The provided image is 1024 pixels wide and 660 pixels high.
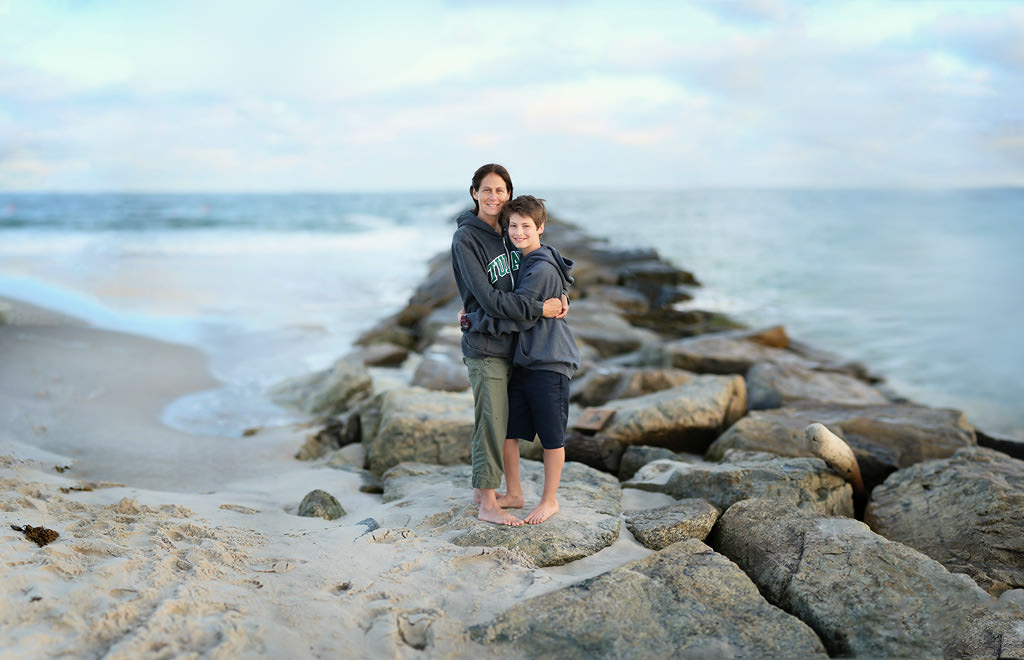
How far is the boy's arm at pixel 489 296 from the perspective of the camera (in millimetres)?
3139

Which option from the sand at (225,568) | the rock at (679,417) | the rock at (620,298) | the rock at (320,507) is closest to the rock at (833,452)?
the sand at (225,568)

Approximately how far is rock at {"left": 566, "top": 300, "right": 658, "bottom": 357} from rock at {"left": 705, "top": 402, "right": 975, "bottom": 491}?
2.97 meters

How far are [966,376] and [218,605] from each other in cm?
978

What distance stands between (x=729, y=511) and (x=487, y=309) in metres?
1.57

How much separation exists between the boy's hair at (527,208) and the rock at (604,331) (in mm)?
4529

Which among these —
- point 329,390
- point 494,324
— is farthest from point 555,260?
point 329,390

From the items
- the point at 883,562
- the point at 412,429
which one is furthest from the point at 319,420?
the point at 883,562

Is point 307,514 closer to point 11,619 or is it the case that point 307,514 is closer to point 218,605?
point 218,605

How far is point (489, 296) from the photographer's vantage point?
314 centimetres

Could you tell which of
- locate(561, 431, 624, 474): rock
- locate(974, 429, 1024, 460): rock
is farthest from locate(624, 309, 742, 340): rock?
locate(561, 431, 624, 474): rock

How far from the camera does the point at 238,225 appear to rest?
33.7 m

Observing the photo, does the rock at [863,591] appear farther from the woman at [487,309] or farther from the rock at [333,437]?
the rock at [333,437]

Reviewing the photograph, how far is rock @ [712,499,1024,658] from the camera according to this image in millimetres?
2477

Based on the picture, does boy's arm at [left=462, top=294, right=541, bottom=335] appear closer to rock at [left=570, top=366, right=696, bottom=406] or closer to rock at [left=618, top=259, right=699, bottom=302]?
rock at [left=570, top=366, right=696, bottom=406]
